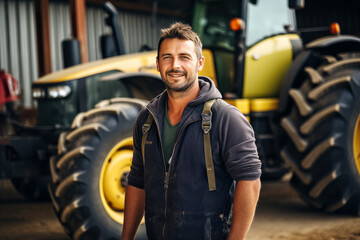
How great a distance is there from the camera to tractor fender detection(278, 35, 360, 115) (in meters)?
4.75

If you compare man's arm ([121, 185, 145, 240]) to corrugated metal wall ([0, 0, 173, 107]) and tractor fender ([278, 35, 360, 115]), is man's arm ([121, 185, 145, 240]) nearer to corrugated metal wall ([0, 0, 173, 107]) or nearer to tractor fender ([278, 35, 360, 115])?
tractor fender ([278, 35, 360, 115])

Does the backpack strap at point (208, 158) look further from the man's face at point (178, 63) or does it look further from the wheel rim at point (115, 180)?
the wheel rim at point (115, 180)

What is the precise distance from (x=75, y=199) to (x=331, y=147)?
2.16 meters

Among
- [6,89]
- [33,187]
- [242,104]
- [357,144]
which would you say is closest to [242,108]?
[242,104]

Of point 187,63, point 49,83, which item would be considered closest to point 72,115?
point 49,83

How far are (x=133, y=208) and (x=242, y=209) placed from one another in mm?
579

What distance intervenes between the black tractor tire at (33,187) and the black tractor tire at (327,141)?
271 centimetres

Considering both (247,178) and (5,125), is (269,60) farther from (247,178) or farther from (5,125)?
(247,178)

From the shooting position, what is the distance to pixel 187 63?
6.88 feet

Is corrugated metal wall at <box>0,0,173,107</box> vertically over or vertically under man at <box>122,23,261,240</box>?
over

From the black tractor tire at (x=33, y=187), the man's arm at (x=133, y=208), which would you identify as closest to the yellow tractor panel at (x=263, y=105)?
the black tractor tire at (x=33, y=187)

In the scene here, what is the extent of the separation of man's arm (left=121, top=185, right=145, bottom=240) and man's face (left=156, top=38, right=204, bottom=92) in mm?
545

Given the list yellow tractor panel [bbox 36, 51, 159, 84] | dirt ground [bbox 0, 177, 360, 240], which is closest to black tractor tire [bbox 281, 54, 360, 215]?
dirt ground [bbox 0, 177, 360, 240]

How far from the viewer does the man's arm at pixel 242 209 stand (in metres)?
1.99
